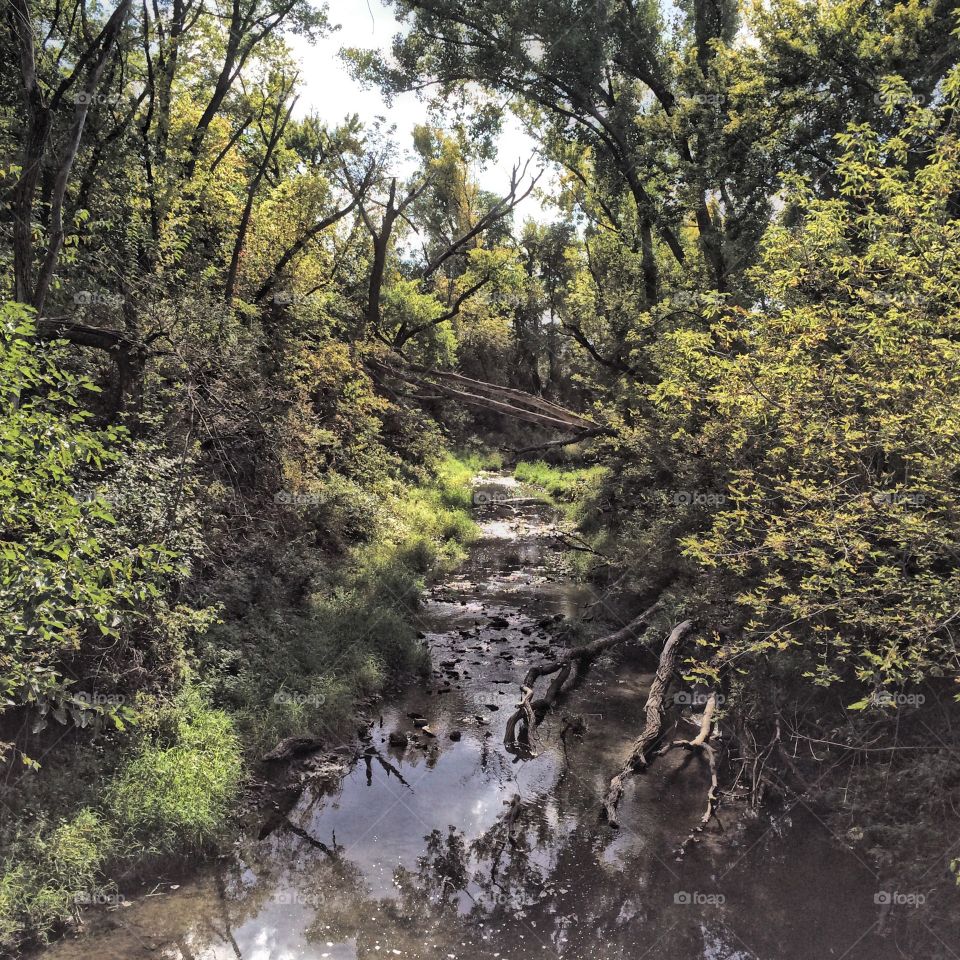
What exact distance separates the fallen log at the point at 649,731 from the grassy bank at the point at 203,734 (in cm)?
380

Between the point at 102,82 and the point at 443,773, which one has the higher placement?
the point at 102,82

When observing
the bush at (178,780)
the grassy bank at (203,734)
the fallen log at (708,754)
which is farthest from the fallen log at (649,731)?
the bush at (178,780)

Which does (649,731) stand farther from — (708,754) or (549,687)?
(549,687)

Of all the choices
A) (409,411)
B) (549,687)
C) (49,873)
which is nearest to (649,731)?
(549,687)

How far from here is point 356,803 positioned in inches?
311

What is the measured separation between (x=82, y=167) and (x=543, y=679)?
10.8 metres

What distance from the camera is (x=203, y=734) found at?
7.90m

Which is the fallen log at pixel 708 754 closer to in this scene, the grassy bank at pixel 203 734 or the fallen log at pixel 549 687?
the fallen log at pixel 549 687

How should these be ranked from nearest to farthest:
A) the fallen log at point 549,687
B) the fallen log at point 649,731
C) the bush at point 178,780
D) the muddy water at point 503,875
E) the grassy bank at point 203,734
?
the muddy water at point 503,875 < the grassy bank at point 203,734 < the bush at point 178,780 < the fallen log at point 649,731 < the fallen log at point 549,687

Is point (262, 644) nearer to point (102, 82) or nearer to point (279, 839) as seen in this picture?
point (279, 839)

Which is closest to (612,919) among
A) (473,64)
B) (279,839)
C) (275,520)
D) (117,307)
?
(279,839)

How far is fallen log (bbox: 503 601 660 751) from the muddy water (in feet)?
1.00

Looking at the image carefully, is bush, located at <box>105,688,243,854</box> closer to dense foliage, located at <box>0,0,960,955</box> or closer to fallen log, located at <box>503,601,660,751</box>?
dense foliage, located at <box>0,0,960,955</box>

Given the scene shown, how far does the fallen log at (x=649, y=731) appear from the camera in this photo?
24.3 feet
